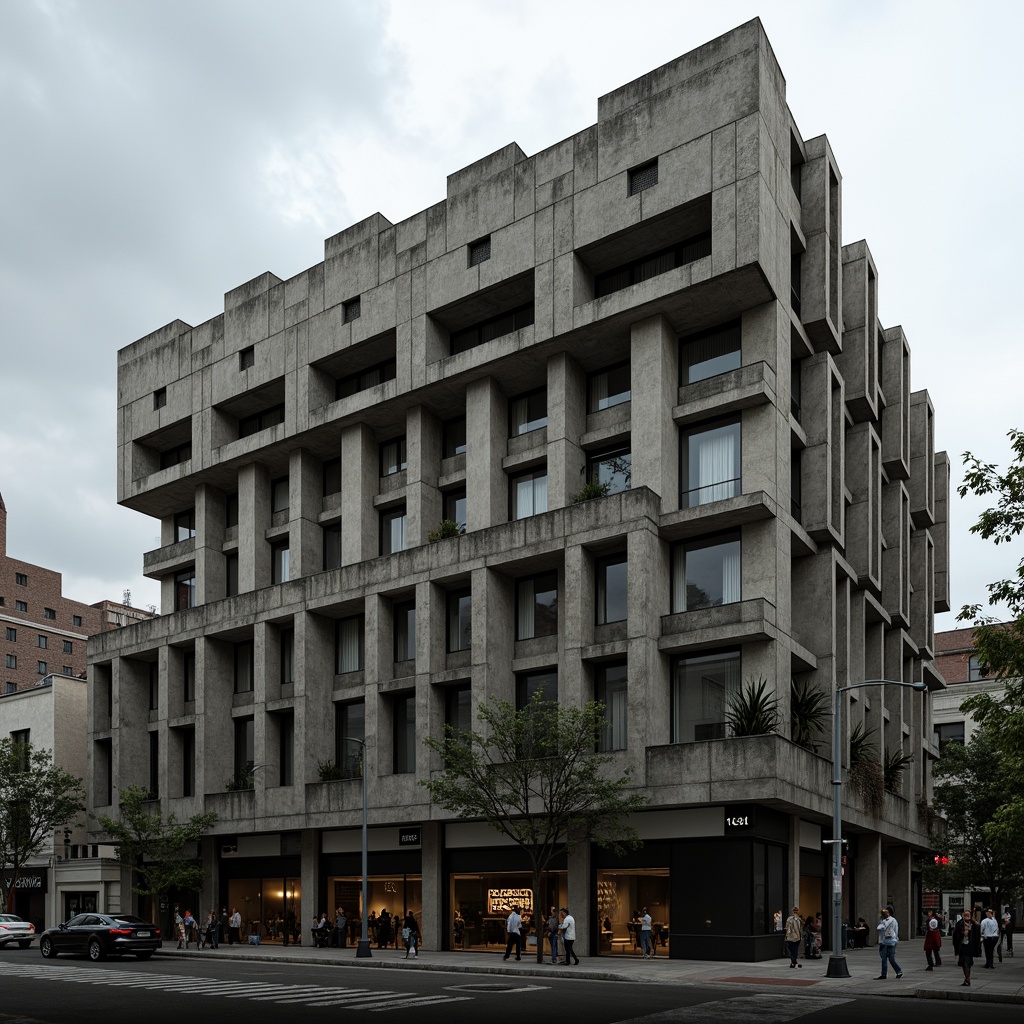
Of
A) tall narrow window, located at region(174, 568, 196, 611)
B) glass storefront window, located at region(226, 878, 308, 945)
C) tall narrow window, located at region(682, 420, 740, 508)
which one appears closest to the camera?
tall narrow window, located at region(682, 420, 740, 508)

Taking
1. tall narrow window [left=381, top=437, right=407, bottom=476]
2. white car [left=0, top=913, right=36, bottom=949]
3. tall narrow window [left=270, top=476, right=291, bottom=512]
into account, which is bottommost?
white car [left=0, top=913, right=36, bottom=949]

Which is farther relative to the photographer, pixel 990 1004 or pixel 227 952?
pixel 227 952

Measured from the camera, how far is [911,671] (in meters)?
62.8

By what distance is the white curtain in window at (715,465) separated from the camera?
40531mm

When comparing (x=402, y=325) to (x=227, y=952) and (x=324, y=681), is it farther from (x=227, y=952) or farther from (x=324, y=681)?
(x=227, y=952)

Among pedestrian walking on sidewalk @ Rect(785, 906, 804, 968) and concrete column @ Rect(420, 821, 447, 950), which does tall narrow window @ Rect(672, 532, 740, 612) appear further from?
concrete column @ Rect(420, 821, 447, 950)

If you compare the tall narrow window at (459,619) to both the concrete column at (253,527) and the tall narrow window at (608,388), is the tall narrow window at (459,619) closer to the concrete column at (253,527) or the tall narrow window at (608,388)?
the tall narrow window at (608,388)

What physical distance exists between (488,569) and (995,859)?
28245mm

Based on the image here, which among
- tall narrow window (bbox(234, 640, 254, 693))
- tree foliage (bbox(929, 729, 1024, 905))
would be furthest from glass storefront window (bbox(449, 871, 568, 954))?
tree foliage (bbox(929, 729, 1024, 905))

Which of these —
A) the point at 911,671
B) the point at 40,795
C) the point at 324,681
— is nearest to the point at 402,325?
the point at 324,681

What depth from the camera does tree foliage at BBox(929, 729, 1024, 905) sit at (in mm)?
52344

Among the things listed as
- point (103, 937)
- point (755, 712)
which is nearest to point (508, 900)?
point (755, 712)

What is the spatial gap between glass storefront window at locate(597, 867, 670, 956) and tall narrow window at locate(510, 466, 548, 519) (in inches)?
560

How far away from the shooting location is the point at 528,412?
4694cm
